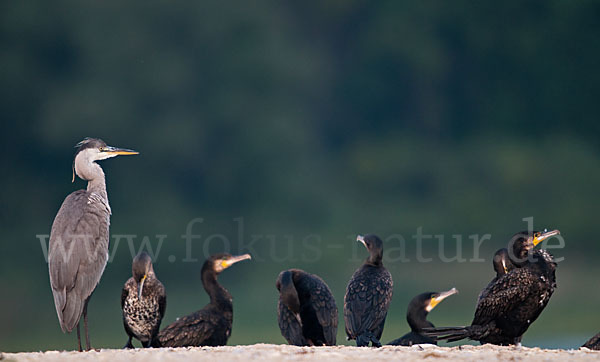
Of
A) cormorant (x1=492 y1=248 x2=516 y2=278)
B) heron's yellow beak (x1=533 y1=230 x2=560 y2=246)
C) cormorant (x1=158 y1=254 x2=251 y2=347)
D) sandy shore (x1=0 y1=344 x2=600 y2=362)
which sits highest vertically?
heron's yellow beak (x1=533 y1=230 x2=560 y2=246)

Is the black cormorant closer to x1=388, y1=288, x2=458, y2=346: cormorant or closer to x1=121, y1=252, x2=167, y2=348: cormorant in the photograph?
x1=388, y1=288, x2=458, y2=346: cormorant

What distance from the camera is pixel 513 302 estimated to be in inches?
369

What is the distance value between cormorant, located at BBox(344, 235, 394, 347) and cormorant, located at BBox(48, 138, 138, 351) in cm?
274

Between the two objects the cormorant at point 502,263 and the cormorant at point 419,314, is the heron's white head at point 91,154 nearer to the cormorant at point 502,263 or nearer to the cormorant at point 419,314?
the cormorant at point 419,314

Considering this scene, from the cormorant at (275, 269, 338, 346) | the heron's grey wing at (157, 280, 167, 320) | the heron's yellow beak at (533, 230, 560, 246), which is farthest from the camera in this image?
the heron's grey wing at (157, 280, 167, 320)

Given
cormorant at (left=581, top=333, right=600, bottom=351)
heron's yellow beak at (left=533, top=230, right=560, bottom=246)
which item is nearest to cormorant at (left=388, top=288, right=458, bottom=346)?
heron's yellow beak at (left=533, top=230, right=560, bottom=246)

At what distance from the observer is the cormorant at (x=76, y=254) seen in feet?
29.0

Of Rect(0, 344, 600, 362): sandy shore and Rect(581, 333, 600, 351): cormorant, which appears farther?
Rect(581, 333, 600, 351): cormorant

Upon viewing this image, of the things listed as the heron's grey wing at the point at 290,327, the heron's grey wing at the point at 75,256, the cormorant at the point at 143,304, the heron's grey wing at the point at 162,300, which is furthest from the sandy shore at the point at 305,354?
the heron's grey wing at the point at 162,300

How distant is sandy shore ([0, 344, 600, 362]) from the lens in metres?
7.32

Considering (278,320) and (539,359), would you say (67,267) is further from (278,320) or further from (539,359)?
(539,359)

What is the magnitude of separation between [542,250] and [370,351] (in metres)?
2.96

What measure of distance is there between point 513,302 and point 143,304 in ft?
13.6

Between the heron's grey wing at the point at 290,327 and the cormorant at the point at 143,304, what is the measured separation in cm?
157
